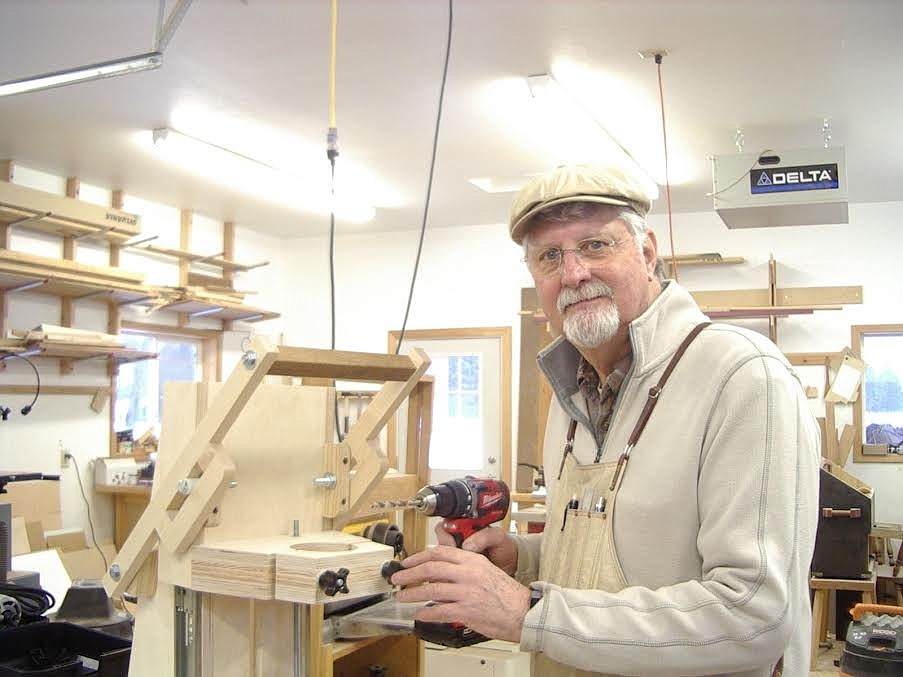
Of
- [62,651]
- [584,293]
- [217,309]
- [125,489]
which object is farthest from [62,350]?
[584,293]

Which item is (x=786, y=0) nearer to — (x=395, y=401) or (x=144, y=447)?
(x=395, y=401)

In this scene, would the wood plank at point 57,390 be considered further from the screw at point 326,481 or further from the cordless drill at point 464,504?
the cordless drill at point 464,504

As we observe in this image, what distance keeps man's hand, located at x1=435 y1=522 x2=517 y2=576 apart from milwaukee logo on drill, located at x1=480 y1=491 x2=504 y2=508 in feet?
0.23

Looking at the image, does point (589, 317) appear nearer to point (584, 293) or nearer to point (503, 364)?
point (584, 293)

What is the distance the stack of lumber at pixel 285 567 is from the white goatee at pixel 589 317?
0.53 m

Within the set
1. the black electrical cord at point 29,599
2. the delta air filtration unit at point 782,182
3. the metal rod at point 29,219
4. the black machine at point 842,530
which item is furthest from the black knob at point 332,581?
the metal rod at point 29,219

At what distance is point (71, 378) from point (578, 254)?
17.2ft

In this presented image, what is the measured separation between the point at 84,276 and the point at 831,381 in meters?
5.54

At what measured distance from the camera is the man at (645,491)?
1.17 m

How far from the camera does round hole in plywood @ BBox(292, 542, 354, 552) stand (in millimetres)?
1527

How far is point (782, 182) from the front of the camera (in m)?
4.30

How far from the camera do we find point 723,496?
1211mm

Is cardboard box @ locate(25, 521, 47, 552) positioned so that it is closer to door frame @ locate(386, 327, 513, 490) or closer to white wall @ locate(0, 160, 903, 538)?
white wall @ locate(0, 160, 903, 538)

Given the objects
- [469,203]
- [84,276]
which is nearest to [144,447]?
[84,276]
